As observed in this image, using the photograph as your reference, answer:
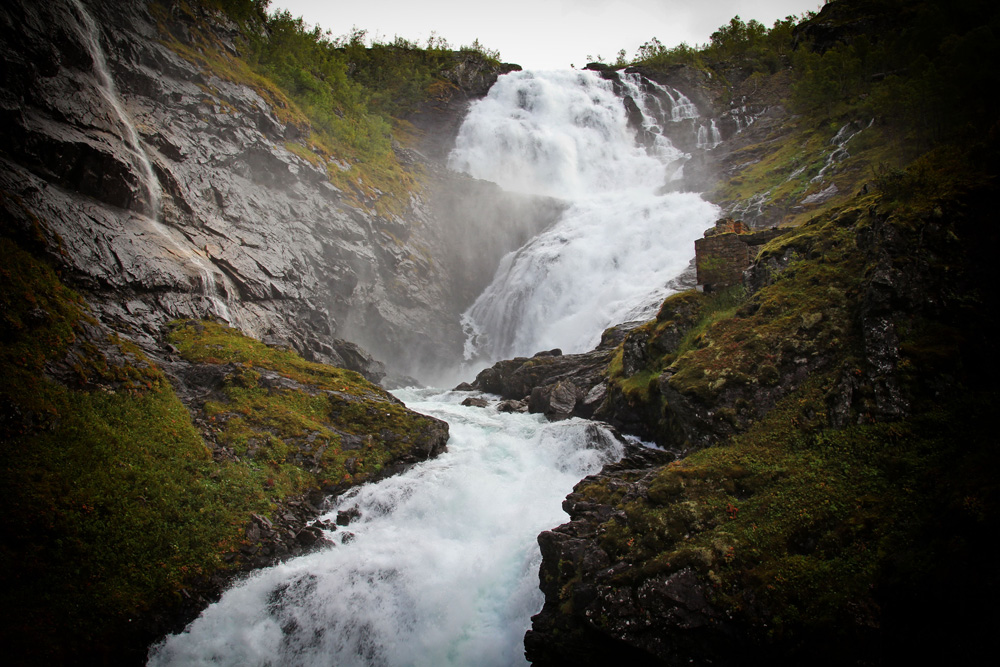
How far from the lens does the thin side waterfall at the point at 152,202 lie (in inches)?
683

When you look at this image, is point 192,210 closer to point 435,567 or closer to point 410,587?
point 435,567

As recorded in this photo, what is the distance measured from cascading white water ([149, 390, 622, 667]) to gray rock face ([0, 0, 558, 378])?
931cm

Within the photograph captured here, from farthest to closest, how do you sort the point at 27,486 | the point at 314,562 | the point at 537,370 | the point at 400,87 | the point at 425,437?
the point at 400,87, the point at 537,370, the point at 425,437, the point at 314,562, the point at 27,486

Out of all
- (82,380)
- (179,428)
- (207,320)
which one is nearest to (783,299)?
(179,428)

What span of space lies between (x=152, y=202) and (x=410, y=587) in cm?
1896

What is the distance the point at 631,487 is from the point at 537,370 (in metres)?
13.6

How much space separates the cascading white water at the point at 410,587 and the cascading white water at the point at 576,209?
699 inches

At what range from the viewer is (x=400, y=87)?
55.8 metres

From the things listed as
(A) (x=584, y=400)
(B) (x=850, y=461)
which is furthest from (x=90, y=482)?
(A) (x=584, y=400)

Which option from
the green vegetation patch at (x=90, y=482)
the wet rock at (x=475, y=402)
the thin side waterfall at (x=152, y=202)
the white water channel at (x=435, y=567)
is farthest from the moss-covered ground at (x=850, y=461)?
the thin side waterfall at (x=152, y=202)

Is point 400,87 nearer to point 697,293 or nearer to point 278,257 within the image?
point 278,257

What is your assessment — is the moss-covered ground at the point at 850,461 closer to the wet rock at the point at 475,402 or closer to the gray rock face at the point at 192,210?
the wet rock at the point at 475,402

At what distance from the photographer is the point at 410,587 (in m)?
8.46

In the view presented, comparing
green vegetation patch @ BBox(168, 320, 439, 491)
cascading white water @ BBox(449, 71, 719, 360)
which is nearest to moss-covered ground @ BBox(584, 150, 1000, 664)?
green vegetation patch @ BBox(168, 320, 439, 491)
